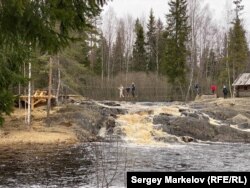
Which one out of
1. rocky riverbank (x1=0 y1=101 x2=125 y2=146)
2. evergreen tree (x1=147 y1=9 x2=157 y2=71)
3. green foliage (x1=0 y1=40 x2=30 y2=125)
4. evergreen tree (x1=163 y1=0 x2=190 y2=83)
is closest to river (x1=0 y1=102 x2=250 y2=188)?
rocky riverbank (x1=0 y1=101 x2=125 y2=146)

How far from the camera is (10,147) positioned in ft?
75.2

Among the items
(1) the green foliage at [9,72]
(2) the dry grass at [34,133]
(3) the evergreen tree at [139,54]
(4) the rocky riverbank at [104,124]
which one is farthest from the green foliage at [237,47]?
(1) the green foliage at [9,72]

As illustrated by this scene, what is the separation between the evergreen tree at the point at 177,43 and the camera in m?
51.2

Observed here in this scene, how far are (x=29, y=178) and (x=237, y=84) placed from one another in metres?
35.3

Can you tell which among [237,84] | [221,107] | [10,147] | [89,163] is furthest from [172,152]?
[237,84]

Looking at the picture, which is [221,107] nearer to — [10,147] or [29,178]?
[10,147]

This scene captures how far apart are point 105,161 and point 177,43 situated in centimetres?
3527

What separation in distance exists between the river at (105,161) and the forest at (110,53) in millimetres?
3318

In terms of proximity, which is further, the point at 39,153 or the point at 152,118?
the point at 152,118

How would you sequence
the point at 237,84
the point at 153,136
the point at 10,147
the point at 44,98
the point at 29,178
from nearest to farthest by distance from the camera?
the point at 29,178
the point at 10,147
the point at 153,136
the point at 44,98
the point at 237,84

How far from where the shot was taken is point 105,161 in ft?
58.9

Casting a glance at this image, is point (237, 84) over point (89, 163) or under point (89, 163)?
over

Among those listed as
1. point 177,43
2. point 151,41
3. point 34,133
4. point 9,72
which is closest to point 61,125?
point 34,133

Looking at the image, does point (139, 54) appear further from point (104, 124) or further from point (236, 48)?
point (104, 124)
